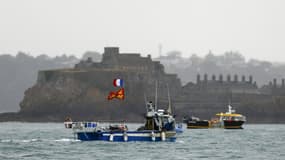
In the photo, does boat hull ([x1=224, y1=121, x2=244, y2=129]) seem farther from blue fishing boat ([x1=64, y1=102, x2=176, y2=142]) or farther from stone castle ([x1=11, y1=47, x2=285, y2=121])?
blue fishing boat ([x1=64, y1=102, x2=176, y2=142])

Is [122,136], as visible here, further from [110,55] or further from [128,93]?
[110,55]

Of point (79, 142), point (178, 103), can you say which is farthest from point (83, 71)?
point (79, 142)

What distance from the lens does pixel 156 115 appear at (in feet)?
266

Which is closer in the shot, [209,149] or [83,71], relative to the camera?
[209,149]

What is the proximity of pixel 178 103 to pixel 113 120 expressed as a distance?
1664cm

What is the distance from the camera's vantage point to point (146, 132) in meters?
80.9

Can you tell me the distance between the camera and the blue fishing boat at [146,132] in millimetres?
80938

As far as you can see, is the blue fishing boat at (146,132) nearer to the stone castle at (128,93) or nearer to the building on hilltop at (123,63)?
the stone castle at (128,93)

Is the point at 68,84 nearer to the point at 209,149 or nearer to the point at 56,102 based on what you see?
the point at 56,102

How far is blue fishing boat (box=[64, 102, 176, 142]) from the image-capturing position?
3187 inches

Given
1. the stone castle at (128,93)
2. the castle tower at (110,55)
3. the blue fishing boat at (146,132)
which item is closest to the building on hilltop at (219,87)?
the stone castle at (128,93)

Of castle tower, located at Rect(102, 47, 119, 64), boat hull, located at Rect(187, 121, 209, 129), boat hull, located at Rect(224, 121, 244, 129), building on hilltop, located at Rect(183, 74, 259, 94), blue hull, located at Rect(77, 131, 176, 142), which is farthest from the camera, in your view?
building on hilltop, located at Rect(183, 74, 259, 94)

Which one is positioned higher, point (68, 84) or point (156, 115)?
point (68, 84)

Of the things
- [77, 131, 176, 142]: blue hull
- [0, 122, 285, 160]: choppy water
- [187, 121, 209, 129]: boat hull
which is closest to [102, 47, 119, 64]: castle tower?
[187, 121, 209, 129]: boat hull
